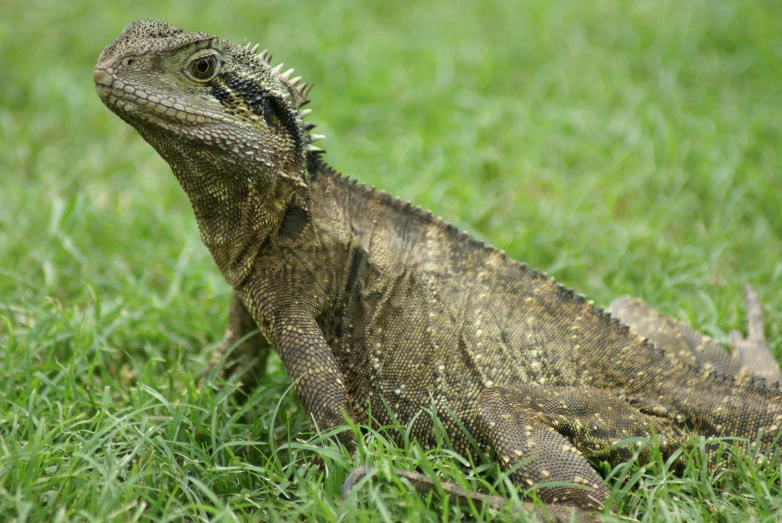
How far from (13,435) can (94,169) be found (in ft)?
13.8

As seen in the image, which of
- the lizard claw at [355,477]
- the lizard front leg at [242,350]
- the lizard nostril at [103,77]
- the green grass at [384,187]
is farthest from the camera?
the lizard front leg at [242,350]

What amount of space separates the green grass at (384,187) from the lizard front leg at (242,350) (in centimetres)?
14

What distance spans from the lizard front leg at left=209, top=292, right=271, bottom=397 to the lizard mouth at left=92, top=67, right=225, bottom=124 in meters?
1.34

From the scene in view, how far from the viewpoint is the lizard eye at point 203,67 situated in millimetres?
3811

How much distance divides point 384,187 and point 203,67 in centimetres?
300

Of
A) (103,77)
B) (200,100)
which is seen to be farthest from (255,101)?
(103,77)

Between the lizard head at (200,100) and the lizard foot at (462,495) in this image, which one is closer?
the lizard foot at (462,495)

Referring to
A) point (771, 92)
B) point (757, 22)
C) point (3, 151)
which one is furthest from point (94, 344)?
point (757, 22)

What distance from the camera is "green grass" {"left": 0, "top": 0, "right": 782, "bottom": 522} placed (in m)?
3.77

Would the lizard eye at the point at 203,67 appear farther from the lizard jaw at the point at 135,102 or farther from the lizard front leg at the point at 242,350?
the lizard front leg at the point at 242,350

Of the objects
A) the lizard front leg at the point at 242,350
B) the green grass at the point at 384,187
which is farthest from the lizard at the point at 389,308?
the lizard front leg at the point at 242,350

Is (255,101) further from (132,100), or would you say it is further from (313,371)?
(313,371)

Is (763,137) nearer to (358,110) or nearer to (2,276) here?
(358,110)

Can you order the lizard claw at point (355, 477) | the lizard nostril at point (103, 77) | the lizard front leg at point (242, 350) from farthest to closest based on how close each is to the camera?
the lizard front leg at point (242, 350), the lizard nostril at point (103, 77), the lizard claw at point (355, 477)
